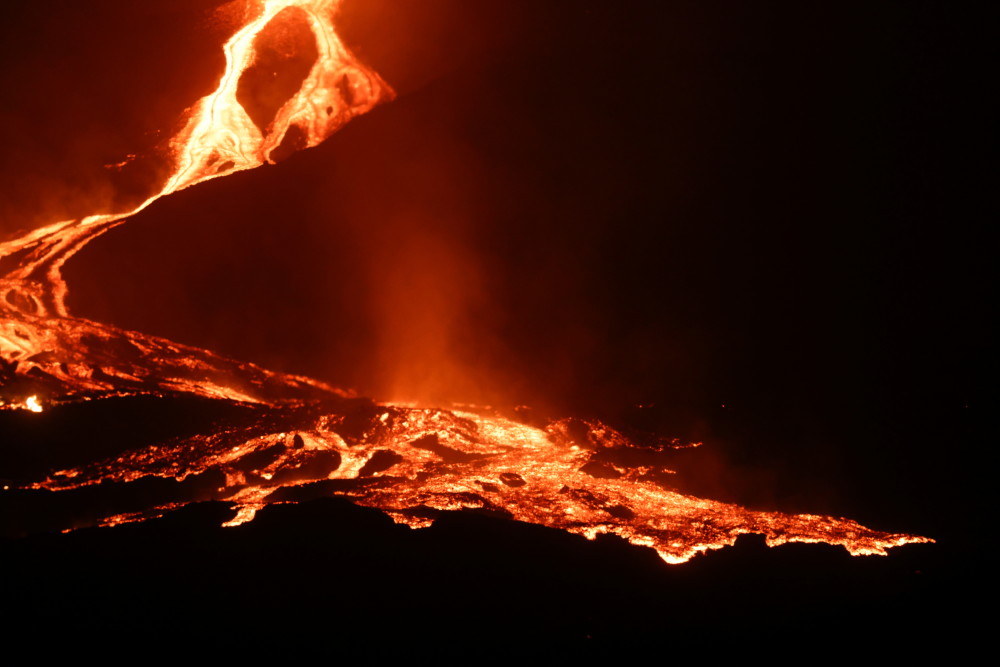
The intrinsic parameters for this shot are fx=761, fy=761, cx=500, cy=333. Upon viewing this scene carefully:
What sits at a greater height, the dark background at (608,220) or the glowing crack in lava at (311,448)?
the dark background at (608,220)

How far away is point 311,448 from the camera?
210 inches

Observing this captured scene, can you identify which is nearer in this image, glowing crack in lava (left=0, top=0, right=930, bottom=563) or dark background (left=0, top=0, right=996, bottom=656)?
glowing crack in lava (left=0, top=0, right=930, bottom=563)

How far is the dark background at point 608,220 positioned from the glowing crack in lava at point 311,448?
372mm

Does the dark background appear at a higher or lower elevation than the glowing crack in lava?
higher

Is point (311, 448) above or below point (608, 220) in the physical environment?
below

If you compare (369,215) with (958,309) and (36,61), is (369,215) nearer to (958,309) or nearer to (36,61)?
(36,61)

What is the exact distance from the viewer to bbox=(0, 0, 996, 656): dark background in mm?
6707

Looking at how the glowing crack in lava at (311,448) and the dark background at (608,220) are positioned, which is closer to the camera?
the glowing crack in lava at (311,448)

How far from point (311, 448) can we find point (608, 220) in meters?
3.86

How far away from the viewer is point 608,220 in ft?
25.1

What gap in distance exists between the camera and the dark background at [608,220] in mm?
6707

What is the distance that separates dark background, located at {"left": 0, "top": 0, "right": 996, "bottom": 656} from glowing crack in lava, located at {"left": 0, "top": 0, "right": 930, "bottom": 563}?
37cm

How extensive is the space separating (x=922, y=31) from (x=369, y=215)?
591cm

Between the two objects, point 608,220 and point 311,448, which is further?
point 608,220
